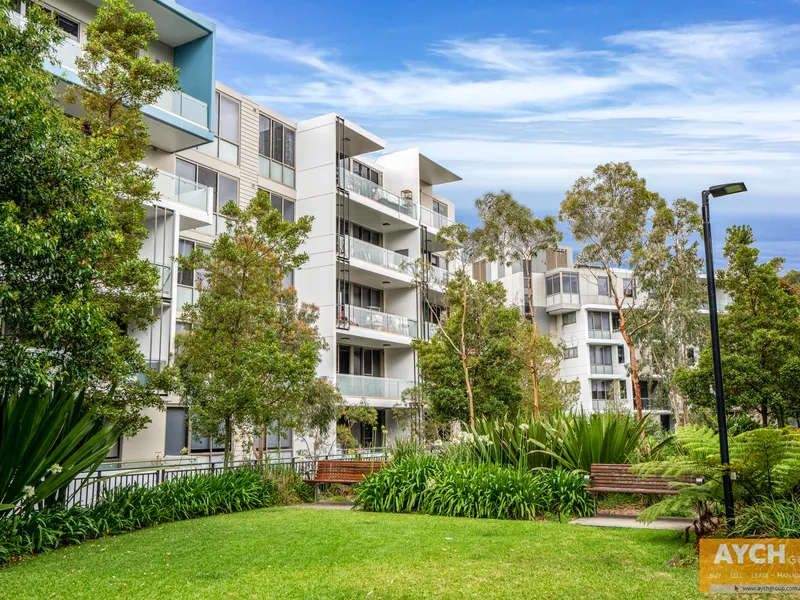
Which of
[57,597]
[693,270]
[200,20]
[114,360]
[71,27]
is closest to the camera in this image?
[57,597]

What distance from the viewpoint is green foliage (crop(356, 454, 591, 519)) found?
41.0 feet

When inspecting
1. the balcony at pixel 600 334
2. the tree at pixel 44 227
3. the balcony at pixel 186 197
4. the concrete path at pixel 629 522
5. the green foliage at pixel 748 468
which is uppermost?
the balcony at pixel 186 197

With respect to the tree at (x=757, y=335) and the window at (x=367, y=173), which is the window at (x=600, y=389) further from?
the tree at (x=757, y=335)

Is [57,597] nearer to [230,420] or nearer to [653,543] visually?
[653,543]

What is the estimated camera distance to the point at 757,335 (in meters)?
Result: 18.6

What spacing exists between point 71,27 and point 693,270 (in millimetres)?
29348

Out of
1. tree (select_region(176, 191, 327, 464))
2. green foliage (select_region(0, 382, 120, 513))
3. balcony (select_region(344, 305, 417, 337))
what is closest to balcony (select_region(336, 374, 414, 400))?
balcony (select_region(344, 305, 417, 337))

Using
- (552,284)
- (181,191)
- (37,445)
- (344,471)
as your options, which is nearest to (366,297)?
(181,191)

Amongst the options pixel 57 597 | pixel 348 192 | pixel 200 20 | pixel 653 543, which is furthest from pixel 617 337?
pixel 57 597

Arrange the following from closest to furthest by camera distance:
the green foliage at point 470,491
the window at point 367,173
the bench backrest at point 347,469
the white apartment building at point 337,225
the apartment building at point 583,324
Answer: the green foliage at point 470,491, the bench backrest at point 347,469, the white apartment building at point 337,225, the window at point 367,173, the apartment building at point 583,324

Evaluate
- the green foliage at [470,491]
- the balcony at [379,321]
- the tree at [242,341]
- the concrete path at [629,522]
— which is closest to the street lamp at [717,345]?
the concrete path at [629,522]

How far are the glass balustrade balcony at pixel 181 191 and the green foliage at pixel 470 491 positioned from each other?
1148cm

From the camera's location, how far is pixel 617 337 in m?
55.5

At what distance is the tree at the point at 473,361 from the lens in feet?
81.0
